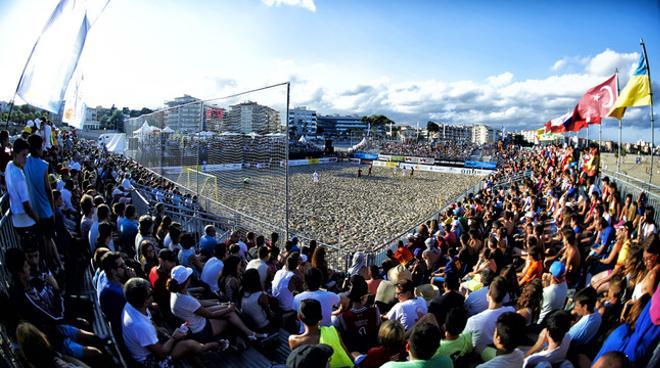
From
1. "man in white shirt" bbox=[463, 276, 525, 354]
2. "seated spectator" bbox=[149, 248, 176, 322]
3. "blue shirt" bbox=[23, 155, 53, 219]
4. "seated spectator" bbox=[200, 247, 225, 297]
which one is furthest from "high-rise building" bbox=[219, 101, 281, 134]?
"man in white shirt" bbox=[463, 276, 525, 354]

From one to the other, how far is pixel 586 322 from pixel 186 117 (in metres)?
14.5

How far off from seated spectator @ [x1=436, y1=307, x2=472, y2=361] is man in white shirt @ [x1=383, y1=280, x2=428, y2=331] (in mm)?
688

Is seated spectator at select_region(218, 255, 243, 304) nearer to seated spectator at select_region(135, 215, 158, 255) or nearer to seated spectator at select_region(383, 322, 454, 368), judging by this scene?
seated spectator at select_region(135, 215, 158, 255)

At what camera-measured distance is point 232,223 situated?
11383 millimetres

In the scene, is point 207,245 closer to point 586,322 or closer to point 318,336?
point 318,336

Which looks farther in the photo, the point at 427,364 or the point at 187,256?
the point at 187,256

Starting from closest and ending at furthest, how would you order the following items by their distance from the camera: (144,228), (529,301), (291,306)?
1. (529,301)
2. (291,306)
3. (144,228)

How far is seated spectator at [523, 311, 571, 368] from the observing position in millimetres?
3324

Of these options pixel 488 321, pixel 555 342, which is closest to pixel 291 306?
pixel 488 321

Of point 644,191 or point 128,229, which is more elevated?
point 644,191

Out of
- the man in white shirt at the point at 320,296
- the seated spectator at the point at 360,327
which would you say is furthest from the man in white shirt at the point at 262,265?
the seated spectator at the point at 360,327

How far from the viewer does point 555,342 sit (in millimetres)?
3402

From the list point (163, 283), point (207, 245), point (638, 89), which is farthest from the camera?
point (638, 89)

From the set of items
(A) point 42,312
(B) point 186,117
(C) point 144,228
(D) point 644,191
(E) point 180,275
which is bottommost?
(A) point 42,312
